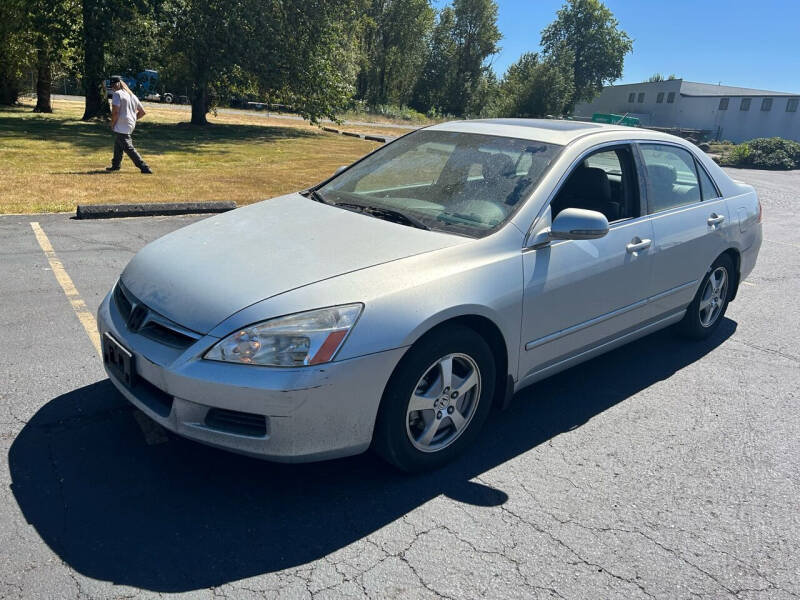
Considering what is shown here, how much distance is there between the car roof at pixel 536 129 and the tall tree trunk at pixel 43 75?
23007 millimetres

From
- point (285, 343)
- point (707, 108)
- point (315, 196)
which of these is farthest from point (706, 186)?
point (707, 108)

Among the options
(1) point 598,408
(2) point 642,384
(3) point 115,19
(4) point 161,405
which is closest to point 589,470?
(1) point 598,408

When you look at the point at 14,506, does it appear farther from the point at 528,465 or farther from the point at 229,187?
the point at 229,187

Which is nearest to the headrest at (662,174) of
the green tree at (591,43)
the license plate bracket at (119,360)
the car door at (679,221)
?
the car door at (679,221)

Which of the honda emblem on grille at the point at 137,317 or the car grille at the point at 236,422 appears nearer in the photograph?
the car grille at the point at 236,422

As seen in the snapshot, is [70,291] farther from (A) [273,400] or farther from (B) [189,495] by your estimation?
(A) [273,400]

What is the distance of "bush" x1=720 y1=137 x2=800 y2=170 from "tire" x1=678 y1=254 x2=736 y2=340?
24.7 metres

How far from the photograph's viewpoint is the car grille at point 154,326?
9.43 ft

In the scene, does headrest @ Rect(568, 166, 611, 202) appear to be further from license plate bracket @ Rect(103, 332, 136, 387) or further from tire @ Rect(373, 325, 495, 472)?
license plate bracket @ Rect(103, 332, 136, 387)

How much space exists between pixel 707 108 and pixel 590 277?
6239 centimetres

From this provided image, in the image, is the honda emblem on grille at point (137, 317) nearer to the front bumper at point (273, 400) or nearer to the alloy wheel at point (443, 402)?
the front bumper at point (273, 400)

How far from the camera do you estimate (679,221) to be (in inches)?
180

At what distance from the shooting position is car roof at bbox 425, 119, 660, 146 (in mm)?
4109

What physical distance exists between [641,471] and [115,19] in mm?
21795
